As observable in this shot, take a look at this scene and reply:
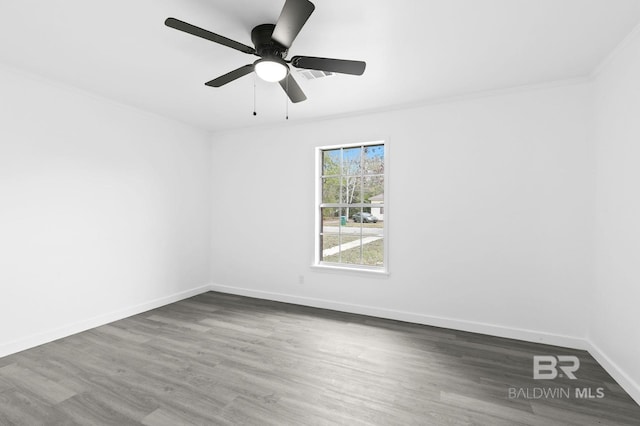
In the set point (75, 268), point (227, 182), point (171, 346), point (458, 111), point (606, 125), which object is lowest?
point (171, 346)

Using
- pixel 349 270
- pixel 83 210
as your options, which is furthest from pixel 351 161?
pixel 83 210

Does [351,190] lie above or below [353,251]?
above

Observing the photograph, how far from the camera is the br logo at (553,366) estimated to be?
8.36 feet

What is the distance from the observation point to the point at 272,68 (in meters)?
2.14

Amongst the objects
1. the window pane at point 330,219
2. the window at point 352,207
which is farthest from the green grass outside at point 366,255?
the window pane at point 330,219

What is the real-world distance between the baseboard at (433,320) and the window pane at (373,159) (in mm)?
1797

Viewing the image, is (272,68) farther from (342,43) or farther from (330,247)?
(330,247)

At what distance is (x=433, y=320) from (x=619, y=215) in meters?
1.99

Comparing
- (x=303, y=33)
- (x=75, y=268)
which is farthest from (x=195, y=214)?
(x=303, y=33)

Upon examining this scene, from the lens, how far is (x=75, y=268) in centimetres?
338

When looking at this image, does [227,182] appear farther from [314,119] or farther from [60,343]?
[60,343]

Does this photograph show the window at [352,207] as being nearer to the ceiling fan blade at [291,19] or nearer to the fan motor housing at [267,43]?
the fan motor housing at [267,43]

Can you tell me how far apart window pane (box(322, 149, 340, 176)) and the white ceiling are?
0.97 metres

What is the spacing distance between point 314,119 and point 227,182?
180cm
